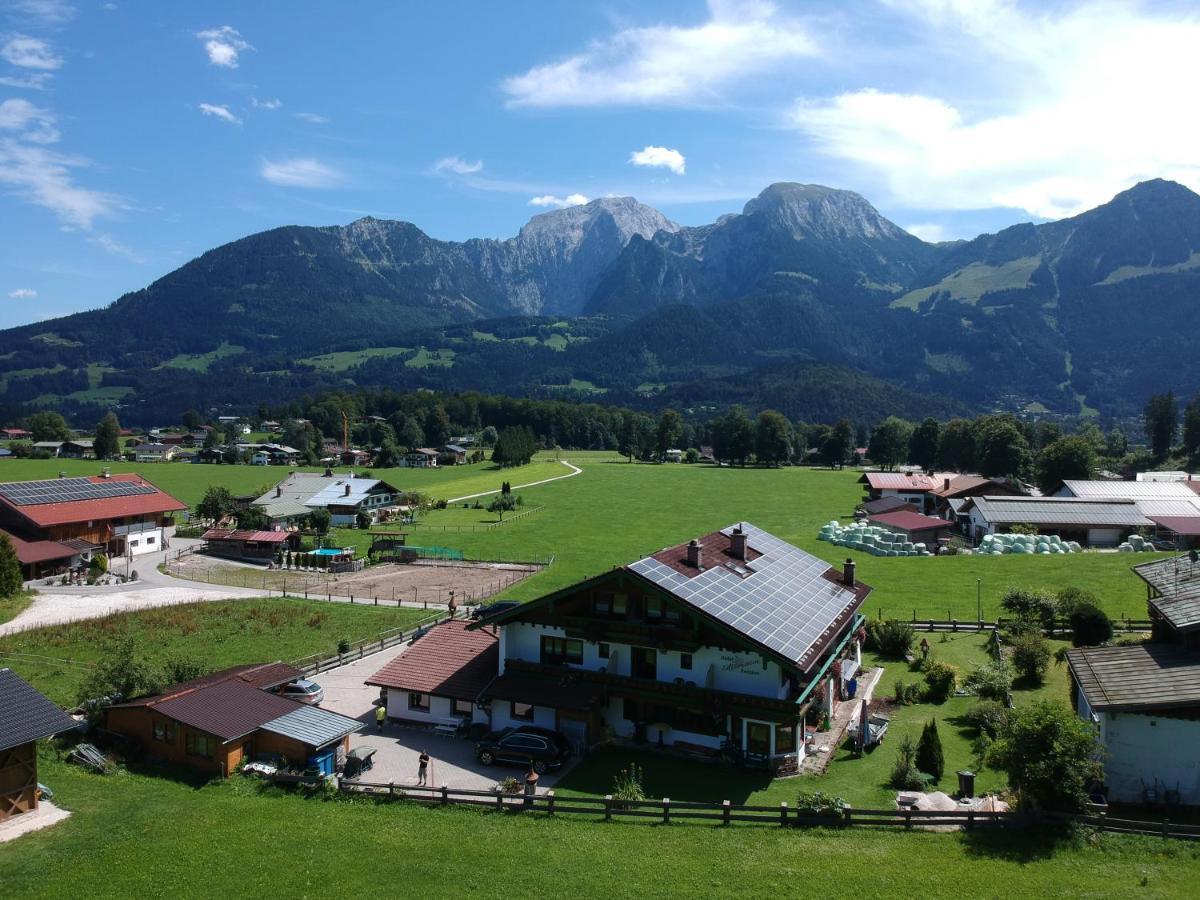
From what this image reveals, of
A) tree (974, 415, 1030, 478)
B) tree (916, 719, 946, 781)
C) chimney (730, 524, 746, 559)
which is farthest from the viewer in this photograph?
tree (974, 415, 1030, 478)

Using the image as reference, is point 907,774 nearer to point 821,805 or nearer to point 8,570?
point 821,805

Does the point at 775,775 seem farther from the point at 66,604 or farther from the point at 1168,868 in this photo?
the point at 66,604

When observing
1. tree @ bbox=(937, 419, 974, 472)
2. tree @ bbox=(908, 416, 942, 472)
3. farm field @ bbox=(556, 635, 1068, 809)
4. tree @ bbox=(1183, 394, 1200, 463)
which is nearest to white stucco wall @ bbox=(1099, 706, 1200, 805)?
farm field @ bbox=(556, 635, 1068, 809)

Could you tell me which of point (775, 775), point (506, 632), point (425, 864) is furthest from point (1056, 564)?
point (425, 864)

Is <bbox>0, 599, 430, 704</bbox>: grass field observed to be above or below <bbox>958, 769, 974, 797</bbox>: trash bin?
below

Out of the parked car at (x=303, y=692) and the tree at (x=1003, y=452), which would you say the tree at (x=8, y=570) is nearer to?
the parked car at (x=303, y=692)

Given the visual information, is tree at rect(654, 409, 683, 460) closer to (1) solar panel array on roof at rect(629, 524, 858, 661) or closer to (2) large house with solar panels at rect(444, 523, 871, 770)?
(1) solar panel array on roof at rect(629, 524, 858, 661)
